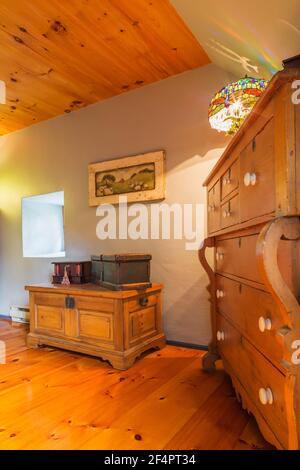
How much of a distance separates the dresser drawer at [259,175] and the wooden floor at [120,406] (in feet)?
2.91

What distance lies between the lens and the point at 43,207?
3305 mm

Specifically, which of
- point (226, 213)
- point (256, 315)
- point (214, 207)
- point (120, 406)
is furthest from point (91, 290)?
point (256, 315)

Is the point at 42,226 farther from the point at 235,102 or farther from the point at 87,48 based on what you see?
the point at 235,102

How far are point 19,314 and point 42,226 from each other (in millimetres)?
1014

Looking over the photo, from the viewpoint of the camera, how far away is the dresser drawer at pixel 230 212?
112 cm

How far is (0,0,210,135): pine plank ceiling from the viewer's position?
5.26ft

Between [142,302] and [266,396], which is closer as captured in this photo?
[266,396]

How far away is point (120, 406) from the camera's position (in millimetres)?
1343

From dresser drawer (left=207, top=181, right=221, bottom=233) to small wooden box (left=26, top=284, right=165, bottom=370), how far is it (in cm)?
70

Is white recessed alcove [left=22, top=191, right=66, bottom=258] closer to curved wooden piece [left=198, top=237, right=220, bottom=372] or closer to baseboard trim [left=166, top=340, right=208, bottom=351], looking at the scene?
baseboard trim [left=166, top=340, right=208, bottom=351]

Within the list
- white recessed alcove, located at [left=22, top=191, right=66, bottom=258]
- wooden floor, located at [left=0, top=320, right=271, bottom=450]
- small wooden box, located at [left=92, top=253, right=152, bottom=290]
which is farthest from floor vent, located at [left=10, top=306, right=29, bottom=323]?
small wooden box, located at [left=92, top=253, right=152, bottom=290]
